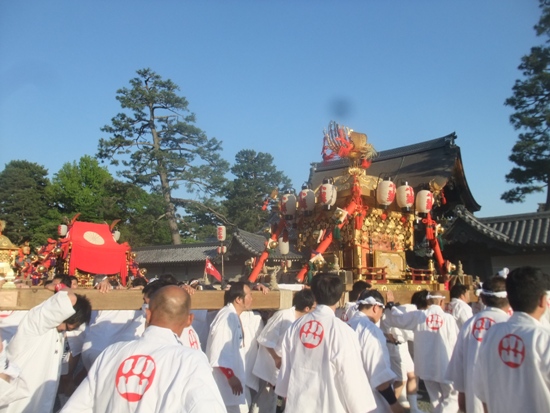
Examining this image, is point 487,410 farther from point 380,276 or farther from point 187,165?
point 187,165

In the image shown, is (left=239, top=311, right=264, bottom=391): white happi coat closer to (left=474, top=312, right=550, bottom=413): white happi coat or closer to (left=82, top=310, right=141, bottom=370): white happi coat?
(left=82, top=310, right=141, bottom=370): white happi coat

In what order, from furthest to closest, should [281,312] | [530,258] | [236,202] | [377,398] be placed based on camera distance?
[236,202] → [530,258] → [281,312] → [377,398]

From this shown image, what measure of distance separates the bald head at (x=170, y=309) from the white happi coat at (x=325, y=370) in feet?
4.06

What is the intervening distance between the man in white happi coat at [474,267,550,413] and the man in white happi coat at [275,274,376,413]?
74 cm

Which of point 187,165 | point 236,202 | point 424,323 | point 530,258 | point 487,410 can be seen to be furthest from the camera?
point 236,202

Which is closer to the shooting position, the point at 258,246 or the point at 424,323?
the point at 424,323

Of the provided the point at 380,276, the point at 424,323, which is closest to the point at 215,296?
the point at 424,323

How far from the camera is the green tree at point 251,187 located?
35438 millimetres

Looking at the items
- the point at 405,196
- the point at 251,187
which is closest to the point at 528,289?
the point at 405,196

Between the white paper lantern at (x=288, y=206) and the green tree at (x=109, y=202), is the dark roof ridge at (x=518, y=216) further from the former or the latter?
the green tree at (x=109, y=202)

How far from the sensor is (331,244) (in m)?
8.61

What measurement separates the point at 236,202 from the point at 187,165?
28.6 ft

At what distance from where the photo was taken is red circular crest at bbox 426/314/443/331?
5.56 metres

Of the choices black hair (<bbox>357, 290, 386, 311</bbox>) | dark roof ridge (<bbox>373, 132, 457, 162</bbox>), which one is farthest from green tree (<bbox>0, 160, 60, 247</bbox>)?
black hair (<bbox>357, 290, 386, 311</bbox>)
